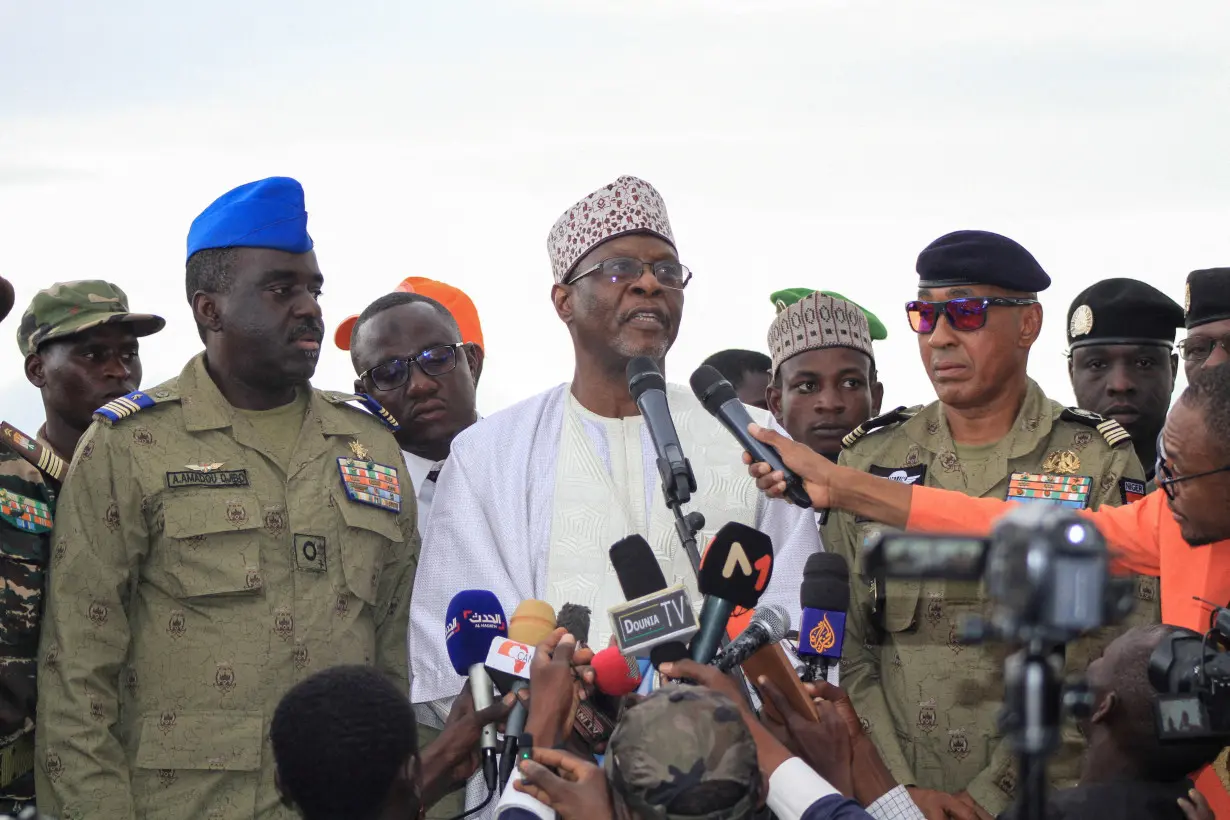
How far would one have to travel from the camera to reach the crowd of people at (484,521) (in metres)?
4.63

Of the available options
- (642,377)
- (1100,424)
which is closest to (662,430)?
(642,377)

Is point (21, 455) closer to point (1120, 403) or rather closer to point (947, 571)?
point (947, 571)

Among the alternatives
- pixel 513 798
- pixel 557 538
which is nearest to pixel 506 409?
pixel 557 538

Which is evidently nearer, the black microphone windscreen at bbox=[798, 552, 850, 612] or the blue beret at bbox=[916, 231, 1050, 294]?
the black microphone windscreen at bbox=[798, 552, 850, 612]

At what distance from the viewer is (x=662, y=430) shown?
414cm

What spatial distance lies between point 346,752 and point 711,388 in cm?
163

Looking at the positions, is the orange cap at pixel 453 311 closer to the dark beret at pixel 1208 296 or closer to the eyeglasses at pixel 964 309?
the eyeglasses at pixel 964 309

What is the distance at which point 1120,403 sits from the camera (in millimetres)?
6766

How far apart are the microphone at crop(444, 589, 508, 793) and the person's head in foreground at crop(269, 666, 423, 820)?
715mm

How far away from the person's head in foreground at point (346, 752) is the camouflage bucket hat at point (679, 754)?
1.84ft

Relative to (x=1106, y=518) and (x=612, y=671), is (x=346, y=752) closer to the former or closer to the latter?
(x=612, y=671)

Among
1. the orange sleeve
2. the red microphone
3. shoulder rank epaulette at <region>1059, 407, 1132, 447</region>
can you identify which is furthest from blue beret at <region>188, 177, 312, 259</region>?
shoulder rank epaulette at <region>1059, 407, 1132, 447</region>

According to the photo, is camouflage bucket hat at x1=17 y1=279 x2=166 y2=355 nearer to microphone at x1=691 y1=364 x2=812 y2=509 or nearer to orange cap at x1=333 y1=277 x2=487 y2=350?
orange cap at x1=333 y1=277 x2=487 y2=350

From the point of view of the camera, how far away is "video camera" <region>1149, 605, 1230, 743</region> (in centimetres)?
341
